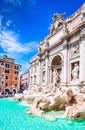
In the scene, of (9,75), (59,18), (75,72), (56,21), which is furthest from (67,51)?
A: (9,75)

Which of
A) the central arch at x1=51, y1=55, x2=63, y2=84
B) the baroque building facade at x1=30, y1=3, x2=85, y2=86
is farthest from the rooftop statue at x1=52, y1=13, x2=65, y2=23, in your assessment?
the central arch at x1=51, y1=55, x2=63, y2=84

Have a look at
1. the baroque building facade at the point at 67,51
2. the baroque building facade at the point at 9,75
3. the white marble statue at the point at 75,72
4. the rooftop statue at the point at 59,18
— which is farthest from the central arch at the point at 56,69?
the baroque building facade at the point at 9,75

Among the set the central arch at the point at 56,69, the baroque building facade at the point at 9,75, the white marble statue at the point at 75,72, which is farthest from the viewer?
the baroque building facade at the point at 9,75

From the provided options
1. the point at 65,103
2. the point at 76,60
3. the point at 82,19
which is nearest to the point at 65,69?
the point at 76,60

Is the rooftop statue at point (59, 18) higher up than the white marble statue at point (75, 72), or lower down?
higher up

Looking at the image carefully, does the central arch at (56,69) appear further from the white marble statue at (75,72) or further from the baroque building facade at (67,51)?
the white marble statue at (75,72)

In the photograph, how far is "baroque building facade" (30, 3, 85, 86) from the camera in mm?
19109

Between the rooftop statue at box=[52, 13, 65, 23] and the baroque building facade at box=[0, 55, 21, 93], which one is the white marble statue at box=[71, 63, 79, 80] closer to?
the rooftop statue at box=[52, 13, 65, 23]

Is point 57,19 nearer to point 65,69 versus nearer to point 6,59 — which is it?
point 65,69

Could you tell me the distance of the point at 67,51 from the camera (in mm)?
22156

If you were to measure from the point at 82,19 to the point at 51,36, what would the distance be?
9.54 meters

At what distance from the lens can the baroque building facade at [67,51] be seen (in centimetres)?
1911

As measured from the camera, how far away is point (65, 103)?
46.7ft

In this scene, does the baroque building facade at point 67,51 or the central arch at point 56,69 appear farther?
the central arch at point 56,69
